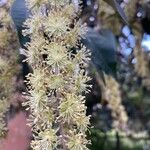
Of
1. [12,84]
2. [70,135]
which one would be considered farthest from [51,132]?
[12,84]

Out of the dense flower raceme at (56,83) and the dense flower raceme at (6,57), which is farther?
the dense flower raceme at (6,57)

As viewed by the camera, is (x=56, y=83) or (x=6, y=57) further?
(x=6, y=57)

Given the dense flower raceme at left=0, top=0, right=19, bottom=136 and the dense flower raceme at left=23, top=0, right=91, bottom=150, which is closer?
the dense flower raceme at left=23, top=0, right=91, bottom=150
